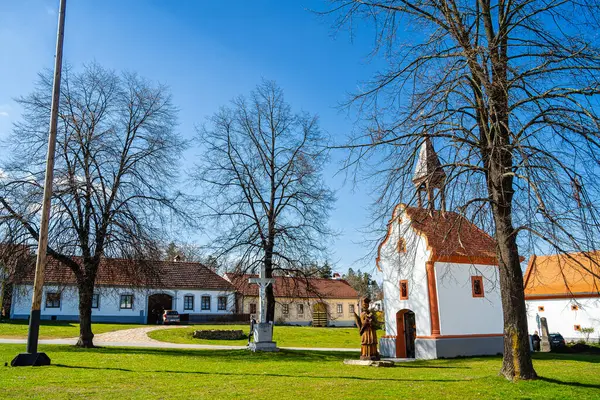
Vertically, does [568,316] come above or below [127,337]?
above

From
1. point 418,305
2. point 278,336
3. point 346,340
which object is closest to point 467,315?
point 418,305

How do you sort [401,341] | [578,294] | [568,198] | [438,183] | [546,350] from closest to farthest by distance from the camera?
[568,198]
[438,183]
[401,341]
[546,350]
[578,294]

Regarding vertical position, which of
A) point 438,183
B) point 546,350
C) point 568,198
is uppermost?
point 438,183

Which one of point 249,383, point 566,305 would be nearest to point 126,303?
point 566,305

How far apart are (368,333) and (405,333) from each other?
9.53 m

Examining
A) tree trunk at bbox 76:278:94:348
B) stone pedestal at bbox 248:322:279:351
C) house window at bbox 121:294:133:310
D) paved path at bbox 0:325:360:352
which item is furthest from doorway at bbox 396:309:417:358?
house window at bbox 121:294:133:310

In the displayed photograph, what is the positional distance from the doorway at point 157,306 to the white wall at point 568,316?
32536mm

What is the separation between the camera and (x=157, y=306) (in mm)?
47156

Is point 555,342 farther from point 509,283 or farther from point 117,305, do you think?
point 117,305

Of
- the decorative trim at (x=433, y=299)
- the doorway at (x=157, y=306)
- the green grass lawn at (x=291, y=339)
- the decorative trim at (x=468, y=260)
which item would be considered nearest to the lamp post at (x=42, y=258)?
the green grass lawn at (x=291, y=339)

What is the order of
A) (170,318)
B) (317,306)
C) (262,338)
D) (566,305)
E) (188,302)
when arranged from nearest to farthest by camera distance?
1. (262,338)
2. (566,305)
3. (170,318)
4. (188,302)
5. (317,306)

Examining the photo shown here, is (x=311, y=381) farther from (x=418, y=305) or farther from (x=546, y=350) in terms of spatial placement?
(x=546, y=350)

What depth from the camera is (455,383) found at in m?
11.9

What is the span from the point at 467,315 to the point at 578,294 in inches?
672
